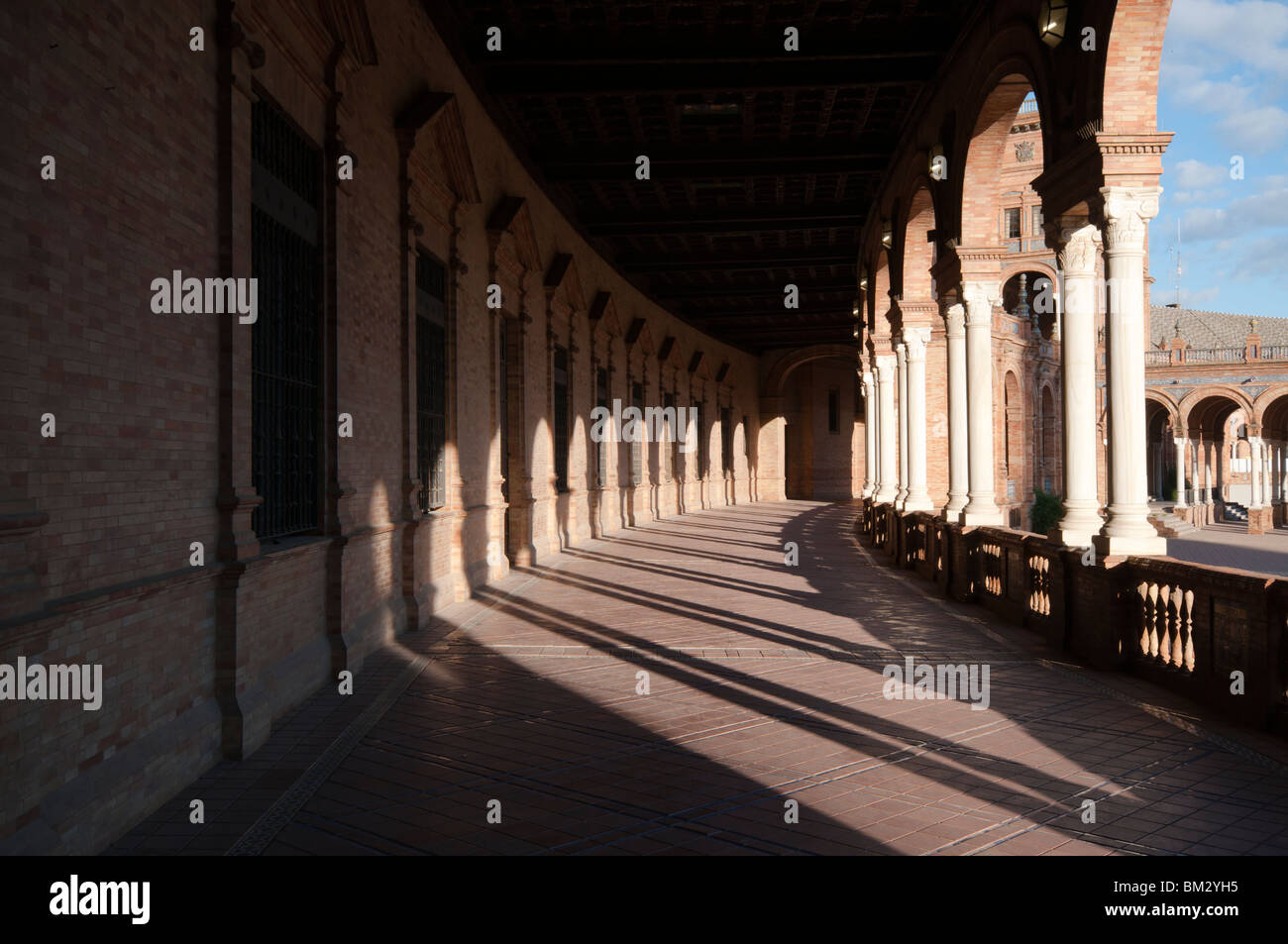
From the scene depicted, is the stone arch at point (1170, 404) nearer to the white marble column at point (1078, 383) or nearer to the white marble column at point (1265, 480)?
the white marble column at point (1265, 480)

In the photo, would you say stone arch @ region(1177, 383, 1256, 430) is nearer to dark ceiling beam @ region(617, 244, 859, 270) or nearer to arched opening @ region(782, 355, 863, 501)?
arched opening @ region(782, 355, 863, 501)

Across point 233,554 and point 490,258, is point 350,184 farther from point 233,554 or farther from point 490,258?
point 490,258

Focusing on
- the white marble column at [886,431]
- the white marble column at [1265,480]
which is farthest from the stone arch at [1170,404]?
the white marble column at [886,431]

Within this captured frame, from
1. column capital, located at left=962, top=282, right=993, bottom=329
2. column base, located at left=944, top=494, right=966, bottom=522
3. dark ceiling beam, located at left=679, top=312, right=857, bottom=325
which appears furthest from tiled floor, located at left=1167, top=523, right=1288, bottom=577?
column capital, located at left=962, top=282, right=993, bottom=329

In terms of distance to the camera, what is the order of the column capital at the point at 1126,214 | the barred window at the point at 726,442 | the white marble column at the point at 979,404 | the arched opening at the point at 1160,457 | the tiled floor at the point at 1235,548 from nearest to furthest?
the column capital at the point at 1126,214, the white marble column at the point at 979,404, the tiled floor at the point at 1235,548, the barred window at the point at 726,442, the arched opening at the point at 1160,457

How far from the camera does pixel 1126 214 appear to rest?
7973 millimetres

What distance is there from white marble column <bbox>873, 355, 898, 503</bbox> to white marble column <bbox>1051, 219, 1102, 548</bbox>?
1274 centimetres

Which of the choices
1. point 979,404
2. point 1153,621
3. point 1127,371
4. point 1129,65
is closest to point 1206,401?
point 979,404

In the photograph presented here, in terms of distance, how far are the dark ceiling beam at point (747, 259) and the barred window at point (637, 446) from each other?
332 cm

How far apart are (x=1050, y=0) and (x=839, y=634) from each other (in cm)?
588

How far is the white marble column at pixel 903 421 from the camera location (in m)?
17.9

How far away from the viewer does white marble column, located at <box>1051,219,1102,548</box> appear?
8.80 metres

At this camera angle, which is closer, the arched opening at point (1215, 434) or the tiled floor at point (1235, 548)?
the tiled floor at point (1235, 548)

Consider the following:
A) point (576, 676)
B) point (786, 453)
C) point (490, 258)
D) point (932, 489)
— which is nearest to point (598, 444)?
point (490, 258)
